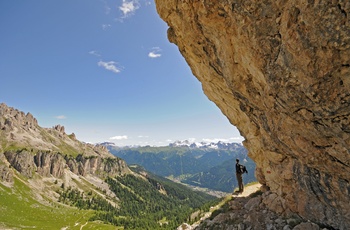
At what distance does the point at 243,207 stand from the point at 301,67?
1938cm

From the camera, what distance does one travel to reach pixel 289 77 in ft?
45.4

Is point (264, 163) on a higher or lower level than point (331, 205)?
higher

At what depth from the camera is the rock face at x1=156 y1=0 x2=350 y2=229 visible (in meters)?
12.0

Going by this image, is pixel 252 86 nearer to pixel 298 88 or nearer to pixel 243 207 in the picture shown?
pixel 298 88

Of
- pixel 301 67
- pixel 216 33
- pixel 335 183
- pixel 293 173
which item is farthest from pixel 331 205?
pixel 216 33

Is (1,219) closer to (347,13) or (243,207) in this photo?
(243,207)

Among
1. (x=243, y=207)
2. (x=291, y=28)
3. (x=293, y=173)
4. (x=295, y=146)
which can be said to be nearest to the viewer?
(x=291, y=28)

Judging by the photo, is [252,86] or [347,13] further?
[252,86]


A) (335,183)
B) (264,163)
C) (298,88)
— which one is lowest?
(335,183)

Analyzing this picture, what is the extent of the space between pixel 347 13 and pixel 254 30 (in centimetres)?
512

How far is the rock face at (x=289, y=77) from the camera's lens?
12.0 m

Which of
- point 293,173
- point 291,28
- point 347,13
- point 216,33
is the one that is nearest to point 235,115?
point 293,173

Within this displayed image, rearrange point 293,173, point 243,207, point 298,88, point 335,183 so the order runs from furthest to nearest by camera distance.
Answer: point 243,207, point 293,173, point 335,183, point 298,88

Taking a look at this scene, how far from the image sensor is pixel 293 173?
850 inches
